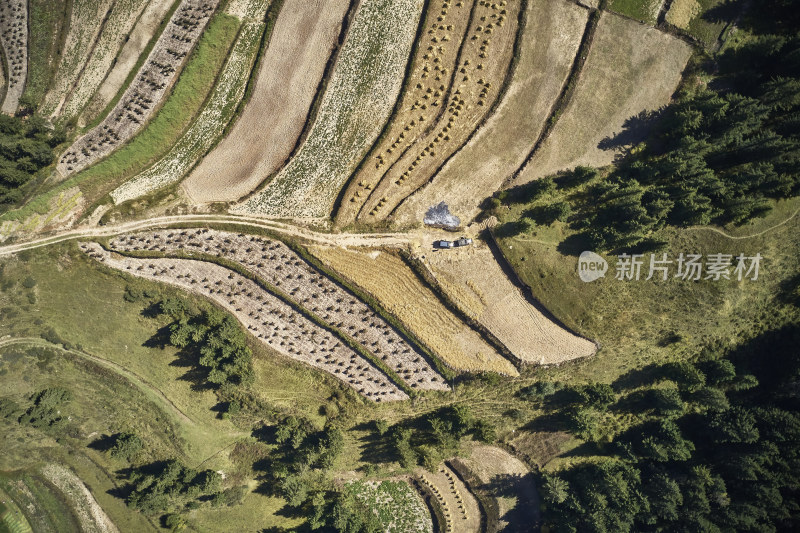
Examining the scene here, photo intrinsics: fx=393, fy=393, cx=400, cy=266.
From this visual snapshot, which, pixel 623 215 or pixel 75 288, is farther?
pixel 75 288

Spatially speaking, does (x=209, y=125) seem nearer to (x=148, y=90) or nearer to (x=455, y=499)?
(x=148, y=90)

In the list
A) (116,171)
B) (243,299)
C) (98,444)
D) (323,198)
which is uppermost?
(323,198)

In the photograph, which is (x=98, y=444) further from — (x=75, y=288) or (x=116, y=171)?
(x=116, y=171)

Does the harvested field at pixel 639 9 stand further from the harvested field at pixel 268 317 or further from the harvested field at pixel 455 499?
the harvested field at pixel 455 499

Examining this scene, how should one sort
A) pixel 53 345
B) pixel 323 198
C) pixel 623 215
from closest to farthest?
pixel 623 215, pixel 323 198, pixel 53 345

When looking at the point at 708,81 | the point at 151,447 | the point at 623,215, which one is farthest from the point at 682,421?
the point at 151,447

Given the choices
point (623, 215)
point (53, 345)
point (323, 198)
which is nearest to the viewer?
point (623, 215)

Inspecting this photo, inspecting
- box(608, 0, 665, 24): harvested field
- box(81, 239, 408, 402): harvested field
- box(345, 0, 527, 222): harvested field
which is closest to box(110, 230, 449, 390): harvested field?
box(81, 239, 408, 402): harvested field
